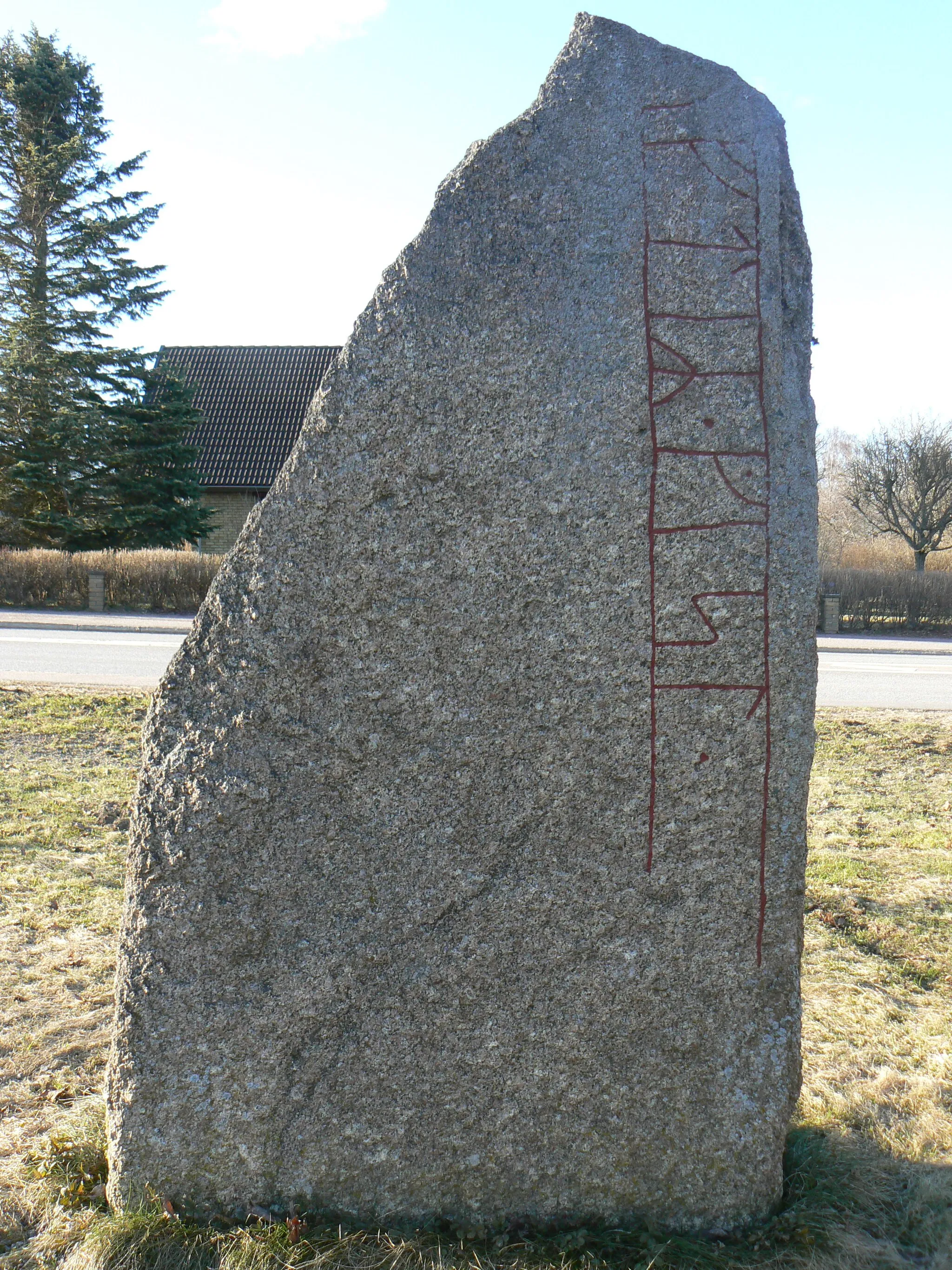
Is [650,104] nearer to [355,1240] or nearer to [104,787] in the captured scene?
[355,1240]

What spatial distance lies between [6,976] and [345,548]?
2172mm

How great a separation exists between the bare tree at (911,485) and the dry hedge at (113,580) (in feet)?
52.1

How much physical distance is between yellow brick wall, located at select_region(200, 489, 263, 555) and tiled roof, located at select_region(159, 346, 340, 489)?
1.46ft

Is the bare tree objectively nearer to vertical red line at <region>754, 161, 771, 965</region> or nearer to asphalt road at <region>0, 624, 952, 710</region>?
asphalt road at <region>0, 624, 952, 710</region>

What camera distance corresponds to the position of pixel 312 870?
6.93 feet

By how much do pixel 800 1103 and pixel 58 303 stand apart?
75.2 feet

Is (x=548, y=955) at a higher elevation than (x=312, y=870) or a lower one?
lower

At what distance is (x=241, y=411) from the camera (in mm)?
23703

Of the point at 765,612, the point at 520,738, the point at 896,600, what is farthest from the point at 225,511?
the point at 765,612

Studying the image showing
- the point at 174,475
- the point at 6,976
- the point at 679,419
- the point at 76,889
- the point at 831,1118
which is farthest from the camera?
the point at 174,475

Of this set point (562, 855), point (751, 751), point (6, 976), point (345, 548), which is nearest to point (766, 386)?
point (751, 751)

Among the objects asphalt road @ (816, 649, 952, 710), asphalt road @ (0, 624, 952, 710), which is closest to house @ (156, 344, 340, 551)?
asphalt road @ (0, 624, 952, 710)

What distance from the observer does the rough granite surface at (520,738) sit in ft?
6.81

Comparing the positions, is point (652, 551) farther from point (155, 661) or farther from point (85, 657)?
point (85, 657)
